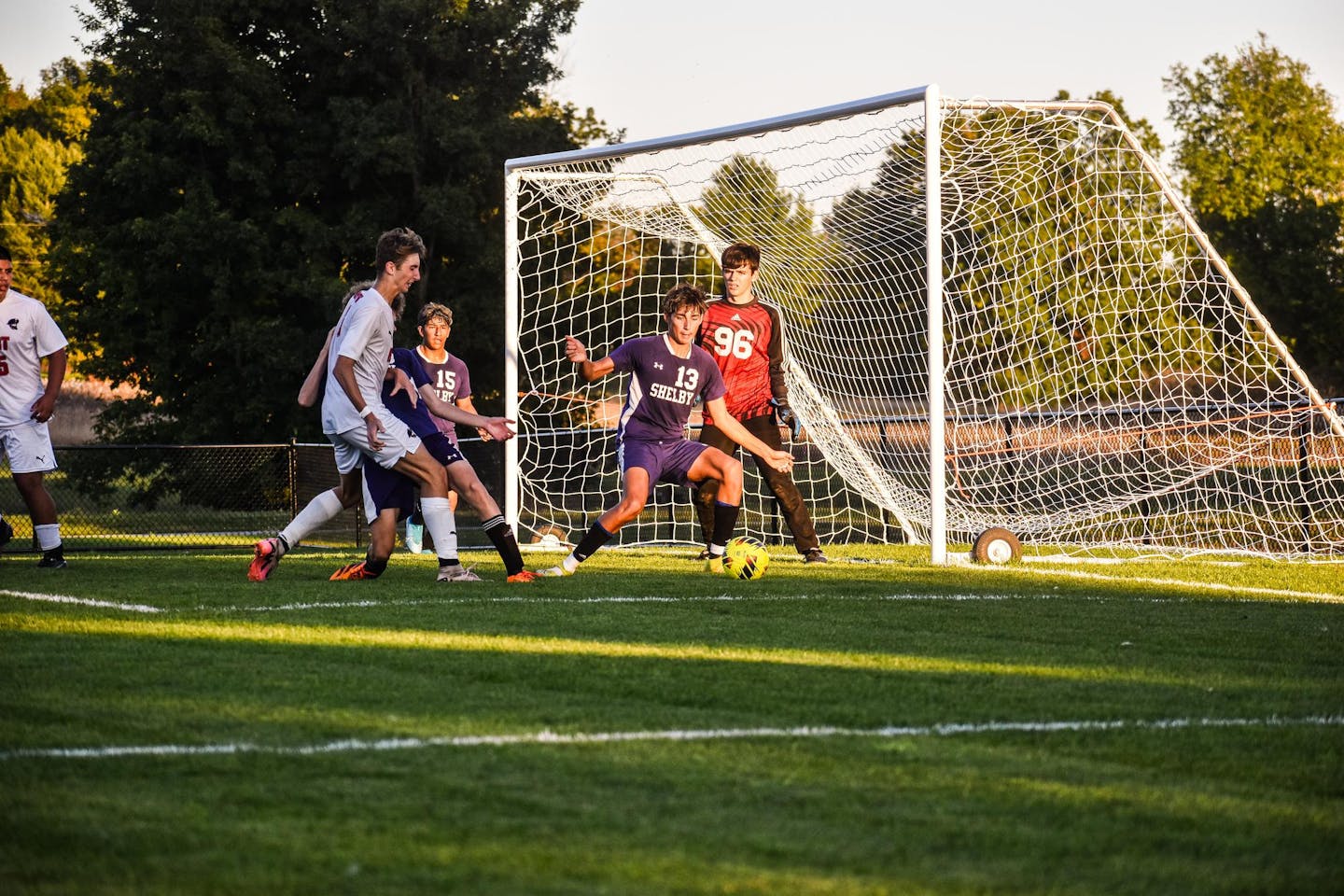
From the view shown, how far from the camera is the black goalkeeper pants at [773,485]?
11.2 metres

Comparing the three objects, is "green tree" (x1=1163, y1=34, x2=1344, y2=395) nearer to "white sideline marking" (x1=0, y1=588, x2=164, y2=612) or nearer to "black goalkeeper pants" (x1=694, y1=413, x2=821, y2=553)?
"black goalkeeper pants" (x1=694, y1=413, x2=821, y2=553)

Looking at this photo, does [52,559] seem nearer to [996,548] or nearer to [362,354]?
[362,354]

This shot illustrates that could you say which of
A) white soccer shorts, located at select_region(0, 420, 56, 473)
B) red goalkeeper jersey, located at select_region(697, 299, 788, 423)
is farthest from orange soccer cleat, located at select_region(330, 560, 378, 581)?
red goalkeeper jersey, located at select_region(697, 299, 788, 423)

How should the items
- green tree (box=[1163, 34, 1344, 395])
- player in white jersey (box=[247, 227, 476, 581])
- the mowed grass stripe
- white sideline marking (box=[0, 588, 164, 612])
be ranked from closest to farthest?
1. the mowed grass stripe
2. white sideline marking (box=[0, 588, 164, 612])
3. player in white jersey (box=[247, 227, 476, 581])
4. green tree (box=[1163, 34, 1344, 395])

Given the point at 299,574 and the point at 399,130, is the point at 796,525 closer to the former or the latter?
the point at 299,574

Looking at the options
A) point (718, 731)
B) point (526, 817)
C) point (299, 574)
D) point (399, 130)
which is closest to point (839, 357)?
point (299, 574)

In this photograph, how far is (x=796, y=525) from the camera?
37.7ft

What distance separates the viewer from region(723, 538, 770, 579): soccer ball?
9891 mm

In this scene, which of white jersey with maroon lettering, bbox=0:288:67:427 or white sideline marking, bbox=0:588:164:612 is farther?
white jersey with maroon lettering, bbox=0:288:67:427

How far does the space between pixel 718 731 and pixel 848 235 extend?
10.9 metres

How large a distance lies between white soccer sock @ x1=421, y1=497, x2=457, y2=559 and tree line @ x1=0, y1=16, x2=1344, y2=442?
1611 centimetres

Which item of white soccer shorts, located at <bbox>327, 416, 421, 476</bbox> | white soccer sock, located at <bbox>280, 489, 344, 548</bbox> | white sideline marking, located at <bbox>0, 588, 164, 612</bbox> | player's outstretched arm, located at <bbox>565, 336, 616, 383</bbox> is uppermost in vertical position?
player's outstretched arm, located at <bbox>565, 336, 616, 383</bbox>

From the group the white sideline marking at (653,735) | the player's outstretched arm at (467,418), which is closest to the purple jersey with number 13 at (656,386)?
the player's outstretched arm at (467,418)

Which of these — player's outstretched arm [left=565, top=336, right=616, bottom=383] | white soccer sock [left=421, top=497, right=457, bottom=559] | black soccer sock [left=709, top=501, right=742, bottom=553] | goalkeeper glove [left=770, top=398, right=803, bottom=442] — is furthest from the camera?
goalkeeper glove [left=770, top=398, right=803, bottom=442]
